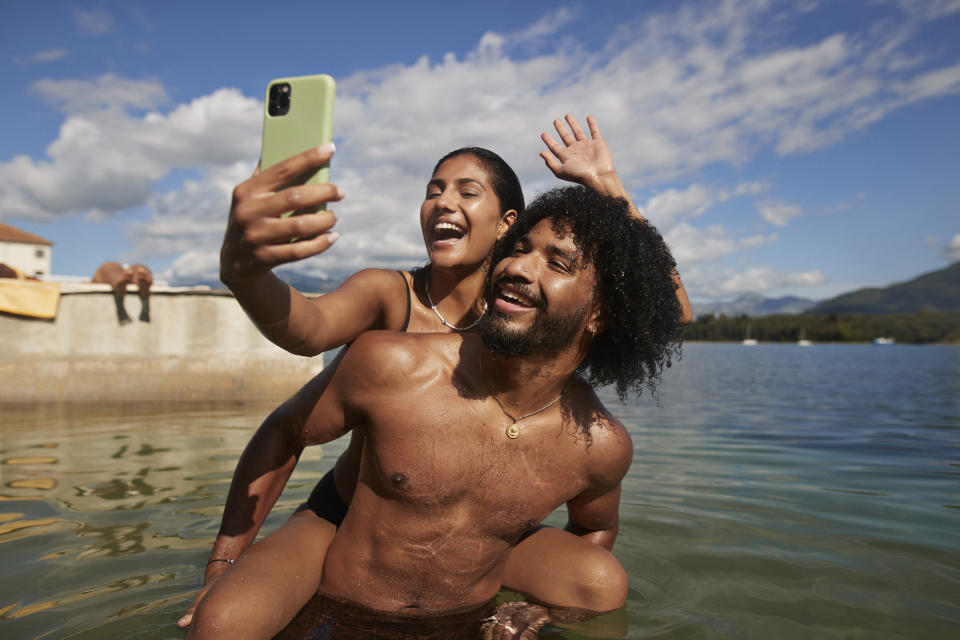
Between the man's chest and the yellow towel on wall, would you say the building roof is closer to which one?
the yellow towel on wall

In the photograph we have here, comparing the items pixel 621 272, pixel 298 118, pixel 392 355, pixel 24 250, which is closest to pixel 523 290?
pixel 621 272

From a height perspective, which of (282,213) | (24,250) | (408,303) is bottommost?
(408,303)

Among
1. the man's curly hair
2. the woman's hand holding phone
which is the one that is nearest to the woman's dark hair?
the man's curly hair

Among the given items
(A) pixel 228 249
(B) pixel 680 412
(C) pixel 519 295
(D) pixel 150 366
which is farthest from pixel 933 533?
(D) pixel 150 366

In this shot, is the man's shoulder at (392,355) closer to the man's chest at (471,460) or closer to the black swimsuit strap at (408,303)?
the man's chest at (471,460)

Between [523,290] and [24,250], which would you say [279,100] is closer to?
[523,290]

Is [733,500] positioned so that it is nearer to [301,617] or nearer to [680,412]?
[301,617]

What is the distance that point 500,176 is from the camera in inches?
138

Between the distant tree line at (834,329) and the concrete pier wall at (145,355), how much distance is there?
126217 mm

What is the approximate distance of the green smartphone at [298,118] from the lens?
1.73 m

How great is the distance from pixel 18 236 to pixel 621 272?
90382mm

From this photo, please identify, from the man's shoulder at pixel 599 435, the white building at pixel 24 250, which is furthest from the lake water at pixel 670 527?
the white building at pixel 24 250

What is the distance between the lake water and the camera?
3156 millimetres

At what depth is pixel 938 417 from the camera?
1111 centimetres
